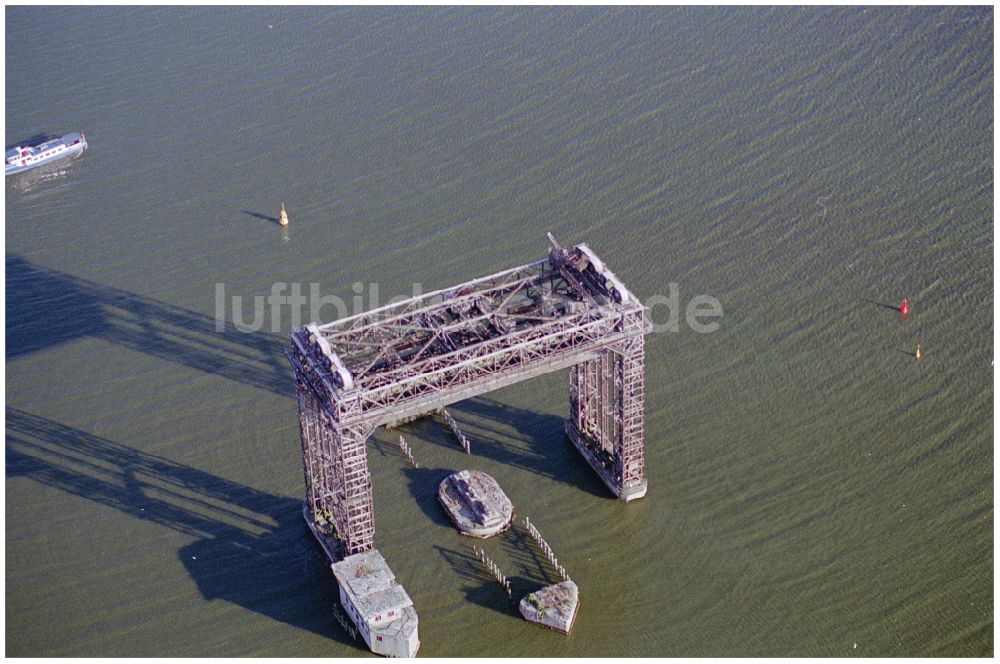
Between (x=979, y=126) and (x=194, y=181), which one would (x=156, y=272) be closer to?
(x=194, y=181)

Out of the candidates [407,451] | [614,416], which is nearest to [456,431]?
[407,451]

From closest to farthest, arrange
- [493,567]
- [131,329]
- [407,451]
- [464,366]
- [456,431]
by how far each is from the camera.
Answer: [464,366] → [493,567] → [407,451] → [456,431] → [131,329]

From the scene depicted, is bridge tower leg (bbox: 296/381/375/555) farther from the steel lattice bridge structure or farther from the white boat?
the white boat

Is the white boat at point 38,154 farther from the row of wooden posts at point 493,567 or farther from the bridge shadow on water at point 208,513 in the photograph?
the row of wooden posts at point 493,567

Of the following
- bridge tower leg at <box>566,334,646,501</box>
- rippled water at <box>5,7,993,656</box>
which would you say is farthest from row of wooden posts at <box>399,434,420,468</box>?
bridge tower leg at <box>566,334,646,501</box>

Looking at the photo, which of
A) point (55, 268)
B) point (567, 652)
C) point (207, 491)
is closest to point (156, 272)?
point (55, 268)

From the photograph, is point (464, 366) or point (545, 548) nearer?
point (464, 366)

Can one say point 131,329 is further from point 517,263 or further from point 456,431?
point 517,263
